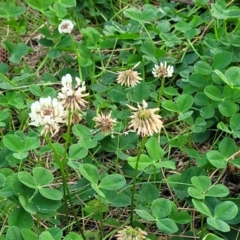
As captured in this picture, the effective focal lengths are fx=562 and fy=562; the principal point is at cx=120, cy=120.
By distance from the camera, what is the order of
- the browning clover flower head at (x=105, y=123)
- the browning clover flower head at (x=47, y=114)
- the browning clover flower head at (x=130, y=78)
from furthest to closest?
the browning clover flower head at (x=130, y=78) < the browning clover flower head at (x=105, y=123) < the browning clover flower head at (x=47, y=114)

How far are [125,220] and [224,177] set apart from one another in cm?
29

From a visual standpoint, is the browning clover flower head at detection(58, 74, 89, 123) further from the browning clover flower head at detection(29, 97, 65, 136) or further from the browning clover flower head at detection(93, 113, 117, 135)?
the browning clover flower head at detection(93, 113, 117, 135)

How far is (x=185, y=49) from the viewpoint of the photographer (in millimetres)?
1883

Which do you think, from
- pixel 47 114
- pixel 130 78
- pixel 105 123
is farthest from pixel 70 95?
pixel 130 78

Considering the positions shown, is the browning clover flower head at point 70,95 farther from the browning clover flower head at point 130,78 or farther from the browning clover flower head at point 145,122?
the browning clover flower head at point 130,78

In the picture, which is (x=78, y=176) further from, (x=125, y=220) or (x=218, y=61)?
(x=218, y=61)

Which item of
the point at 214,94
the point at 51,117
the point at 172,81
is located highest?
the point at 51,117

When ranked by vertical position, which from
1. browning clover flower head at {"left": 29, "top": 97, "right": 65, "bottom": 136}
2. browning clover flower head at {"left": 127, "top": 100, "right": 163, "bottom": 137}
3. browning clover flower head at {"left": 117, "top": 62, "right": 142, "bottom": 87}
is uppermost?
browning clover flower head at {"left": 29, "top": 97, "right": 65, "bottom": 136}

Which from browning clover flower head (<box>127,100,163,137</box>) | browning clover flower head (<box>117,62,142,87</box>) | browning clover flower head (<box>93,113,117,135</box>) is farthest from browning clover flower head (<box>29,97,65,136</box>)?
browning clover flower head (<box>117,62,142,87</box>)

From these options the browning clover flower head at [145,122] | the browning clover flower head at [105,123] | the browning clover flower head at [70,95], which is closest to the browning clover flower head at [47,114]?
the browning clover flower head at [70,95]

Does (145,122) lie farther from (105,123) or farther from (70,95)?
(105,123)

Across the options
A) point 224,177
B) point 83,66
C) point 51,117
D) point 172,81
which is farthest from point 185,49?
point 51,117

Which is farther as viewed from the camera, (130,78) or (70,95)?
(130,78)

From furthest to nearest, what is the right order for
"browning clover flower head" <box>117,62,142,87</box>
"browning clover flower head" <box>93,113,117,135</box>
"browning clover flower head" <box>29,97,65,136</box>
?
"browning clover flower head" <box>117,62,142,87</box> < "browning clover flower head" <box>93,113,117,135</box> < "browning clover flower head" <box>29,97,65,136</box>
